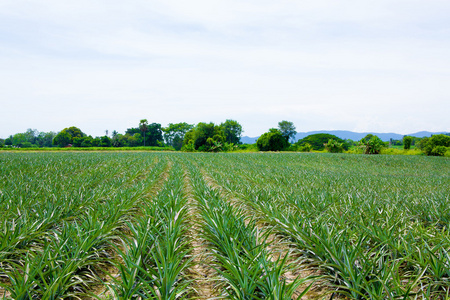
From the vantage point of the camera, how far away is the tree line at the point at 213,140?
38.6m

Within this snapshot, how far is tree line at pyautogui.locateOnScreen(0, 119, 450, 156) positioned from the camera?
3862cm

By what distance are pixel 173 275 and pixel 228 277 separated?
49 centimetres

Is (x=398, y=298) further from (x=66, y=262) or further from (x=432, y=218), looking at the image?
(x=432, y=218)

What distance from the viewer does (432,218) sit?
451 cm

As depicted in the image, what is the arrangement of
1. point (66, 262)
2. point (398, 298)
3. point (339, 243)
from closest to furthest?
point (398, 298) → point (66, 262) → point (339, 243)

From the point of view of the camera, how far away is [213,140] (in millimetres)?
53469

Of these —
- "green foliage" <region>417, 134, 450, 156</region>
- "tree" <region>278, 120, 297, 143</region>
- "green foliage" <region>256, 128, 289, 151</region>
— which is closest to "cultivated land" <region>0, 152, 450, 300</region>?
"green foliage" <region>417, 134, 450, 156</region>

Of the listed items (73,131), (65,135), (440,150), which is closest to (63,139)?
(65,135)

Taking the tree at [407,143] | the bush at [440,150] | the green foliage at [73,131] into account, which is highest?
the green foliage at [73,131]

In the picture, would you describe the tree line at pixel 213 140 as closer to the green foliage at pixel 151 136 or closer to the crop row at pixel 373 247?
the green foliage at pixel 151 136

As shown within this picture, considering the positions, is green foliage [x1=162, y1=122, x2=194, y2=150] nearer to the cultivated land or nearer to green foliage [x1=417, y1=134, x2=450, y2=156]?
green foliage [x1=417, y1=134, x2=450, y2=156]

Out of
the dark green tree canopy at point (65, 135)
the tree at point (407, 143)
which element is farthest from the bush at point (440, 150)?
the dark green tree canopy at point (65, 135)

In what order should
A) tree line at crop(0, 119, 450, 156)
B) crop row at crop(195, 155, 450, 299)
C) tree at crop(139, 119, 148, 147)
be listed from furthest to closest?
tree at crop(139, 119, 148, 147), tree line at crop(0, 119, 450, 156), crop row at crop(195, 155, 450, 299)

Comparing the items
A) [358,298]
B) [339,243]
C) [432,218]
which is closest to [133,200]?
[339,243]
